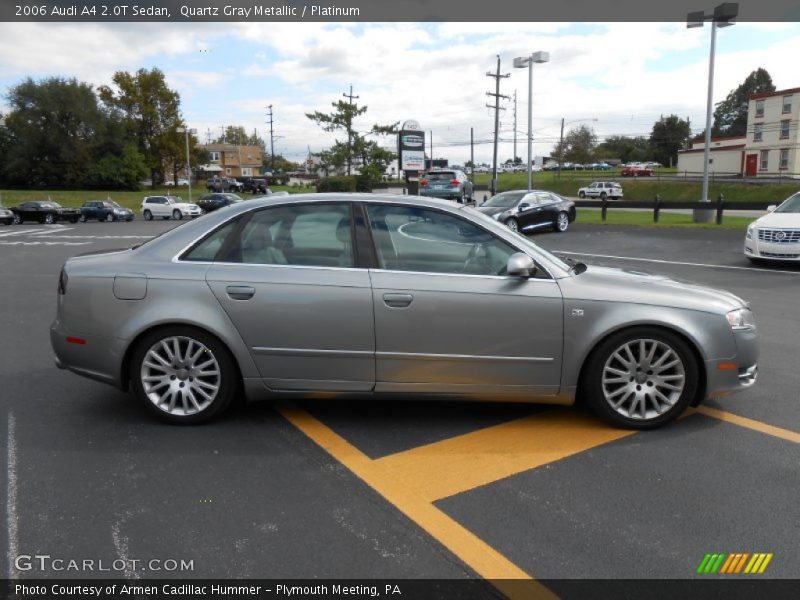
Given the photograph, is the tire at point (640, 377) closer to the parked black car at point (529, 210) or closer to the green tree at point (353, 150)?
the parked black car at point (529, 210)

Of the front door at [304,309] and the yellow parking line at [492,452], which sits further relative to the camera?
the front door at [304,309]

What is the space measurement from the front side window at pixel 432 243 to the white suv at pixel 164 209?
4284cm

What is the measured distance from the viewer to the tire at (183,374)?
4266 mm

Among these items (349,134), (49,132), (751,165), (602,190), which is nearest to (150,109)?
(49,132)

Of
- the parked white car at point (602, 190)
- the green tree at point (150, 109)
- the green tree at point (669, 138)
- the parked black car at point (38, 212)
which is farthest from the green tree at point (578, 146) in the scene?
the parked black car at point (38, 212)

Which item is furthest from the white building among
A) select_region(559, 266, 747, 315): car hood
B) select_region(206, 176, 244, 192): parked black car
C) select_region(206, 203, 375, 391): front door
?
select_region(206, 203, 375, 391): front door

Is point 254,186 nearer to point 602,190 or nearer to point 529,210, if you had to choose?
point 602,190

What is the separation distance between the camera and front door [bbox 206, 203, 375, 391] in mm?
4148

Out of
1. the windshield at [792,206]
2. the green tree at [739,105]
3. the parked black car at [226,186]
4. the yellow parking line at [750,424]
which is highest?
the green tree at [739,105]

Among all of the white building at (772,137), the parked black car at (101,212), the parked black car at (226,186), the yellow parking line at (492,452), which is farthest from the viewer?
the parked black car at (226,186)

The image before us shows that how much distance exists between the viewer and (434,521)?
3.18m

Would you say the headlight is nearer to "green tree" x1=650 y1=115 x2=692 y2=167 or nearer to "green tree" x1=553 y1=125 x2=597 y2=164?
"green tree" x1=553 y1=125 x2=597 y2=164

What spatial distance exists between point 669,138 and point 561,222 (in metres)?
97.4
